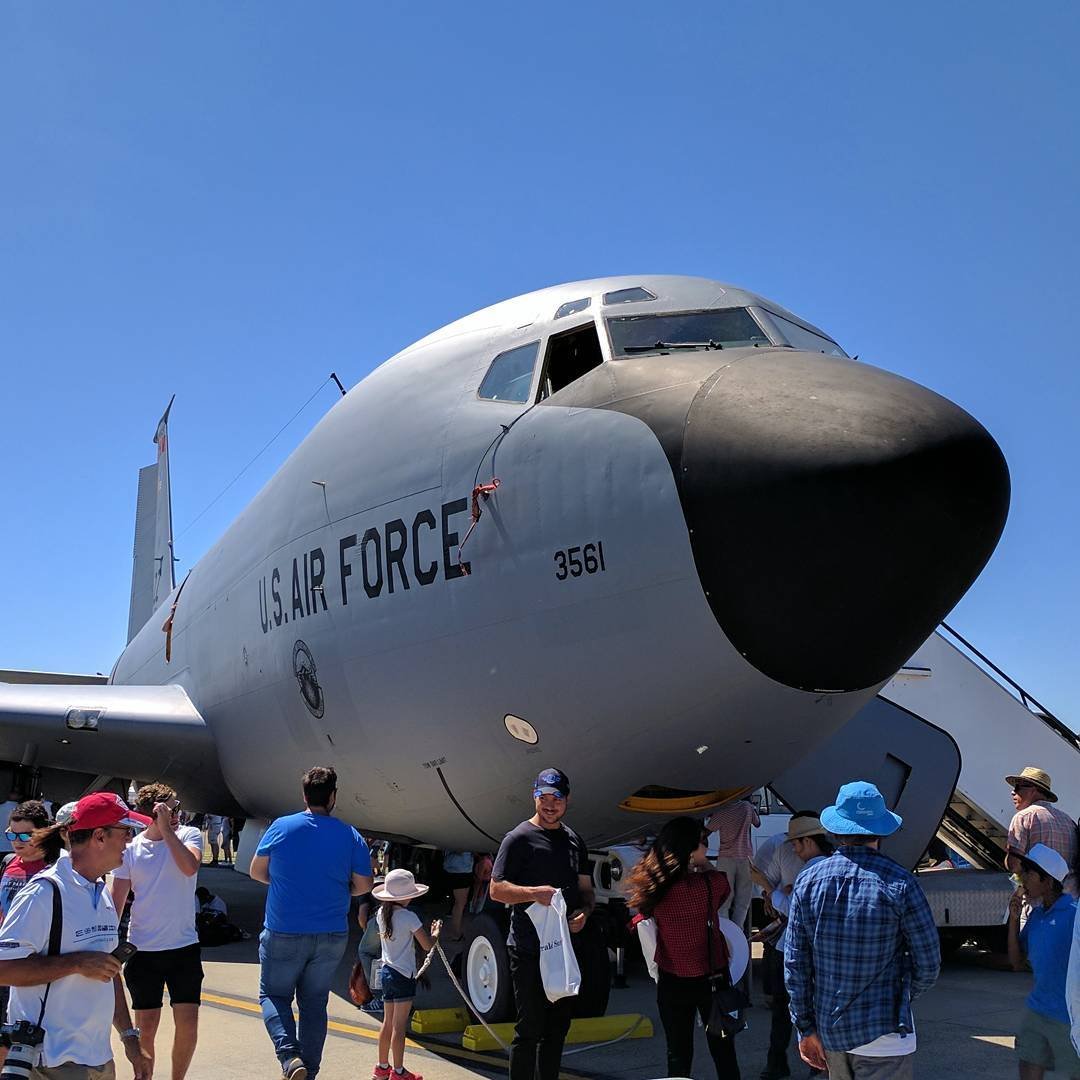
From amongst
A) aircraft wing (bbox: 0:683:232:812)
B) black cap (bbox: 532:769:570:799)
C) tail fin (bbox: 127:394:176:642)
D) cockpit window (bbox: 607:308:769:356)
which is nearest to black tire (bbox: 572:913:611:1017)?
black cap (bbox: 532:769:570:799)

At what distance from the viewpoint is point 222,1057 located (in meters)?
7.32

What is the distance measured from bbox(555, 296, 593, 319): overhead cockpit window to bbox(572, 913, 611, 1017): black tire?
13.4 ft

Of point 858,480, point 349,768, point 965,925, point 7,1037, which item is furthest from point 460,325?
point 965,925

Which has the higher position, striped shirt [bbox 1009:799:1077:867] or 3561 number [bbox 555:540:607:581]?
3561 number [bbox 555:540:607:581]

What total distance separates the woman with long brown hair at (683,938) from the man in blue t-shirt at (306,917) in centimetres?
157

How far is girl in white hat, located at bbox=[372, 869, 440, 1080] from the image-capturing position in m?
6.43

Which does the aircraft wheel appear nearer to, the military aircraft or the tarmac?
the tarmac

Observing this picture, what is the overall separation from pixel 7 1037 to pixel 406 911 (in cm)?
314

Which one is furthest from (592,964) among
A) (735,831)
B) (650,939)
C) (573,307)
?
(573,307)

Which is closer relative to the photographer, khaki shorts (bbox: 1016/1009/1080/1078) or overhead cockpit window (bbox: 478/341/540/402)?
khaki shorts (bbox: 1016/1009/1080/1078)

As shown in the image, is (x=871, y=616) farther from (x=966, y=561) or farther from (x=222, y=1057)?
(x=222, y=1057)

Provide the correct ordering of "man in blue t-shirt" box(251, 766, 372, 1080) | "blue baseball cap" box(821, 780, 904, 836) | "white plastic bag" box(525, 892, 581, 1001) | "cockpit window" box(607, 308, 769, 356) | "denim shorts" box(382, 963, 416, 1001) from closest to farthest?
1. "blue baseball cap" box(821, 780, 904, 836)
2. "white plastic bag" box(525, 892, 581, 1001)
3. "man in blue t-shirt" box(251, 766, 372, 1080)
4. "denim shorts" box(382, 963, 416, 1001)
5. "cockpit window" box(607, 308, 769, 356)

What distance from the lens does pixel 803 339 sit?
8008 millimetres

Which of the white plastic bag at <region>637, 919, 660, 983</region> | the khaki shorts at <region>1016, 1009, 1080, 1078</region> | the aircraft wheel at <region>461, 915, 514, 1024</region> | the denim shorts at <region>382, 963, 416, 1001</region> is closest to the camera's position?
the khaki shorts at <region>1016, 1009, 1080, 1078</region>
